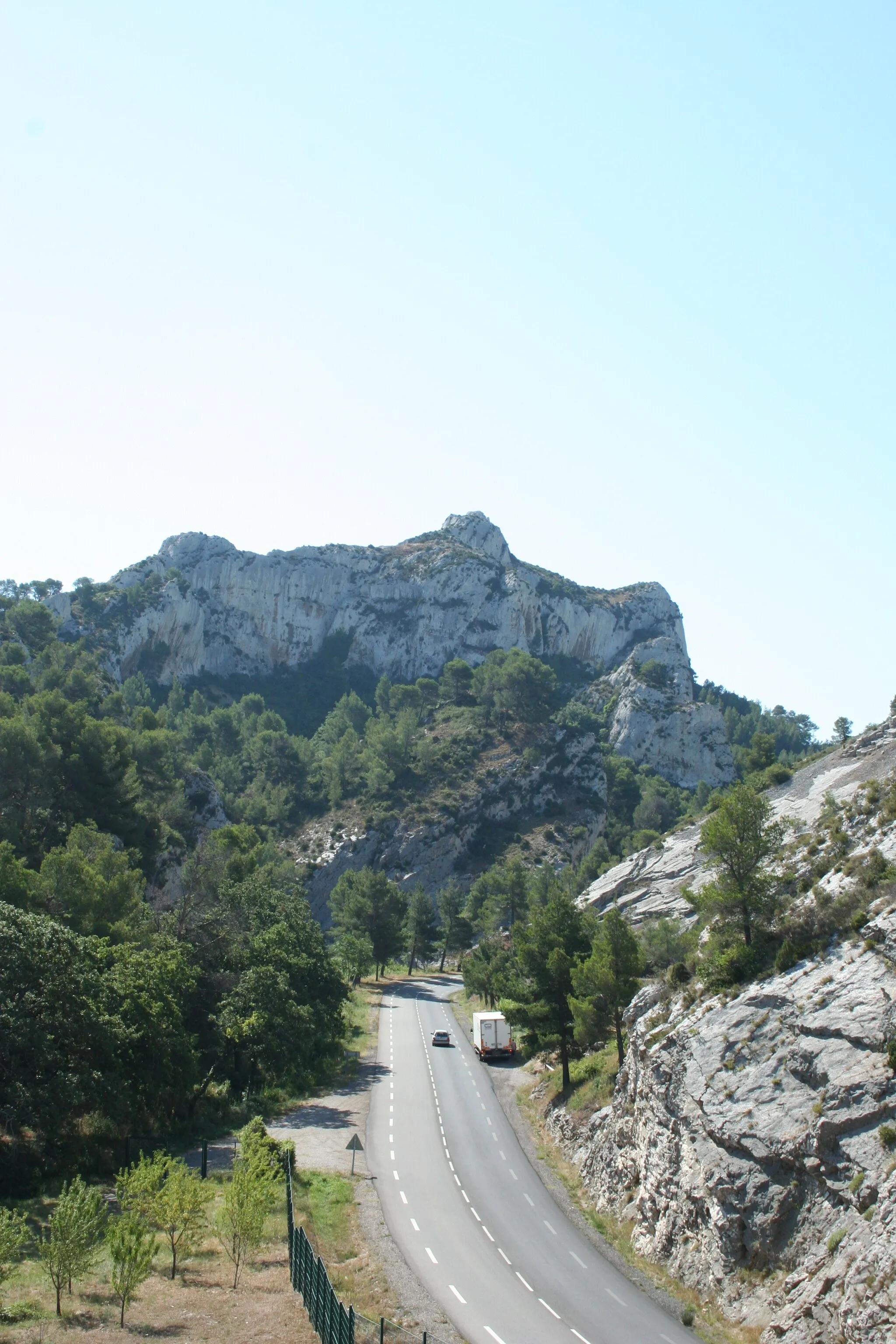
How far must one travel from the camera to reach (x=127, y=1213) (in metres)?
19.5

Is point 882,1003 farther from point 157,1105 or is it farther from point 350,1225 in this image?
point 157,1105

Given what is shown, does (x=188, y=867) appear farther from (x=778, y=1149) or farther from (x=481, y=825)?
(x=481, y=825)

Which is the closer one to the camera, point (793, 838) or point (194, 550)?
point (793, 838)

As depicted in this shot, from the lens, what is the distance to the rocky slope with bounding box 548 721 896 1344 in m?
19.1

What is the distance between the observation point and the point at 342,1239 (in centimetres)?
2534

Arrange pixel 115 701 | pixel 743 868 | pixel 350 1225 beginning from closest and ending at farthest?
pixel 350 1225 → pixel 743 868 → pixel 115 701

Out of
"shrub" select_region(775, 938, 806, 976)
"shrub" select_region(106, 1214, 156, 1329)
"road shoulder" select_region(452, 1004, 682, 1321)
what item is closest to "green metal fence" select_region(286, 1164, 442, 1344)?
"shrub" select_region(106, 1214, 156, 1329)

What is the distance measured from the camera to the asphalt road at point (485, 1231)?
68.7ft

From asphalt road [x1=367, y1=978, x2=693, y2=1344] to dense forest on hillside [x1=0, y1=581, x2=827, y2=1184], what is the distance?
786 centimetres

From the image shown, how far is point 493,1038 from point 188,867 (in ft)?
71.0

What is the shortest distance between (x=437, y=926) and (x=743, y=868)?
264 feet

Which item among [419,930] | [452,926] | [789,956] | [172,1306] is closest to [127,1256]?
[172,1306]

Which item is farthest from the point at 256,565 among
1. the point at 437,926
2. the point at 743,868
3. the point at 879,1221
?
the point at 879,1221

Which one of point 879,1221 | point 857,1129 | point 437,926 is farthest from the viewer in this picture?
point 437,926
